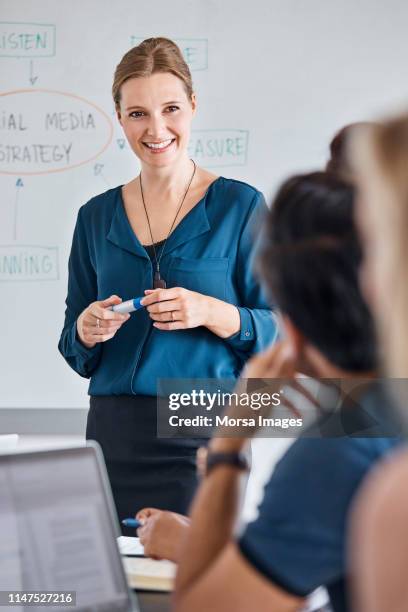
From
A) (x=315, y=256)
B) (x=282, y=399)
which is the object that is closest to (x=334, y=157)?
(x=282, y=399)

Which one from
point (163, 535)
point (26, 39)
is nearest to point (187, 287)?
point (163, 535)

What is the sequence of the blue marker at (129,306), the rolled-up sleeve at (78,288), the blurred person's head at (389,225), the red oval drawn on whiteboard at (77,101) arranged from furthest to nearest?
the red oval drawn on whiteboard at (77,101) → the rolled-up sleeve at (78,288) → the blue marker at (129,306) → the blurred person's head at (389,225)

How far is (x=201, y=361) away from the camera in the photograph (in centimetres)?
199

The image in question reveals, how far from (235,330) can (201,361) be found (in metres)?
0.12

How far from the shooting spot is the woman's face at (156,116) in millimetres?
2059

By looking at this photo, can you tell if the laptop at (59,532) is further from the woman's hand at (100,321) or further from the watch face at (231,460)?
the woman's hand at (100,321)

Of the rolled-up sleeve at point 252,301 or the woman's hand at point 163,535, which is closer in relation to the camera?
the woman's hand at point 163,535

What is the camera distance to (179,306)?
1905 mm

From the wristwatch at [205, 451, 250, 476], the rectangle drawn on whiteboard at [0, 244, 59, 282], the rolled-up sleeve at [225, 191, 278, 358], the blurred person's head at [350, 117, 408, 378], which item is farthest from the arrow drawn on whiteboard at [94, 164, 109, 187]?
the blurred person's head at [350, 117, 408, 378]

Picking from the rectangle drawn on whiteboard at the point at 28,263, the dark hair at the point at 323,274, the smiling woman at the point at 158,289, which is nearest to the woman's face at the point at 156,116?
the smiling woman at the point at 158,289

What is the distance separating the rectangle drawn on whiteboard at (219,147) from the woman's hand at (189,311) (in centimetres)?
108

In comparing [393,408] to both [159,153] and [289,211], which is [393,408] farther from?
[159,153]

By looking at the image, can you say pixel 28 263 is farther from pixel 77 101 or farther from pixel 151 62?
pixel 151 62

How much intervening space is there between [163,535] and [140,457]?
2.09 feet
